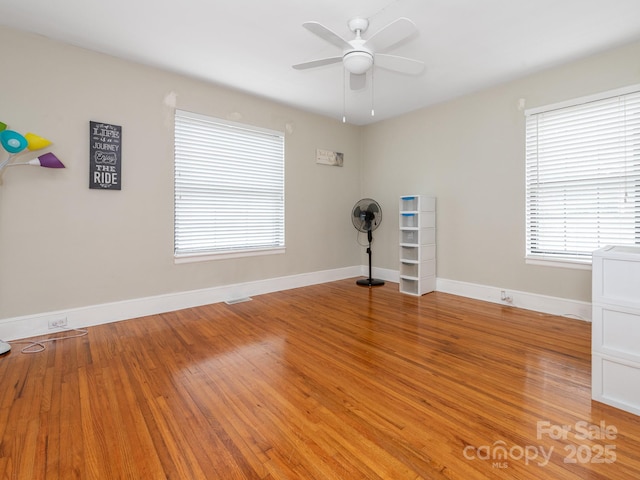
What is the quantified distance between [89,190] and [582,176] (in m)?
5.01

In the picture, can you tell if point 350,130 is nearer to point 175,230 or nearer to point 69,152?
point 175,230

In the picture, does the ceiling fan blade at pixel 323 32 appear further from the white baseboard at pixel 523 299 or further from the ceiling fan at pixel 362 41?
the white baseboard at pixel 523 299

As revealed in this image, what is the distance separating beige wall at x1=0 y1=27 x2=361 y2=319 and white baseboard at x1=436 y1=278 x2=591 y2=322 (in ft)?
9.19

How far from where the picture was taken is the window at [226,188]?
371cm

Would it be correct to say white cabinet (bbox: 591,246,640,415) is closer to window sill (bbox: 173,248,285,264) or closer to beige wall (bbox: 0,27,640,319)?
beige wall (bbox: 0,27,640,319)

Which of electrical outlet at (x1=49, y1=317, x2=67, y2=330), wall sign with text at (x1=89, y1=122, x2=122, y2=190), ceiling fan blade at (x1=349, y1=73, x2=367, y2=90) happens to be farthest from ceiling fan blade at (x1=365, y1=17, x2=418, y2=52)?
electrical outlet at (x1=49, y1=317, x2=67, y2=330)

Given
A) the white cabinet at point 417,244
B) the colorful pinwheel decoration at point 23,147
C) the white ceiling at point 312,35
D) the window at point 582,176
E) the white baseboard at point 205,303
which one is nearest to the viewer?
the white ceiling at point 312,35

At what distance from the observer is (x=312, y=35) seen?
2742mm

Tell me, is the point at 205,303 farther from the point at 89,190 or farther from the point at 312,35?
the point at 312,35

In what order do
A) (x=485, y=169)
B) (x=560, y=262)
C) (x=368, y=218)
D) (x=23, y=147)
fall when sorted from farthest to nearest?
1. (x=368, y=218)
2. (x=485, y=169)
3. (x=560, y=262)
4. (x=23, y=147)

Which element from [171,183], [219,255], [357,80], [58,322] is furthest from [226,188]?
[58,322]

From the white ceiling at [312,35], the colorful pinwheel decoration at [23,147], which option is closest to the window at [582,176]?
the white ceiling at [312,35]

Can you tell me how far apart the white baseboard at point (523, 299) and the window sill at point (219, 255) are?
246 centimetres

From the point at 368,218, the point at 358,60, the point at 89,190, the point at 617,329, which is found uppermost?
the point at 358,60
